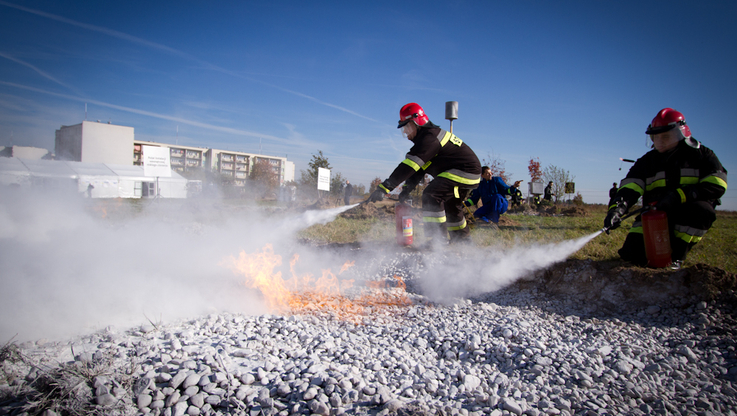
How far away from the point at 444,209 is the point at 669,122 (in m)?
2.86

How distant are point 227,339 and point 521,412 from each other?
2.24 m

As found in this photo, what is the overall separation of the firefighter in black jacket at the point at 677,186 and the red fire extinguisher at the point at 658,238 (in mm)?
127

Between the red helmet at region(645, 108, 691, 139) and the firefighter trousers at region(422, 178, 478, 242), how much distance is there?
2272mm

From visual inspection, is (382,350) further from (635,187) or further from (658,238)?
(635,187)

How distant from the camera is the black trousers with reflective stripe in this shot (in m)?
3.72

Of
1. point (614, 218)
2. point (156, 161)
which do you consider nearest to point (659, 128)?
point (614, 218)

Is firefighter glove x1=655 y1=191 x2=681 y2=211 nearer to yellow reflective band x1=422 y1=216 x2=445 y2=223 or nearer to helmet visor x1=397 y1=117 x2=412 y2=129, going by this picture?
yellow reflective band x1=422 y1=216 x2=445 y2=223

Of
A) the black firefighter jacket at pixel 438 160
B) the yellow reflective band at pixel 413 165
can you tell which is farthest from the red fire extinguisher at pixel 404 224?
the yellow reflective band at pixel 413 165

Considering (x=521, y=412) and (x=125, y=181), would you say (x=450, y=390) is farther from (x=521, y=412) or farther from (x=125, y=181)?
(x=125, y=181)

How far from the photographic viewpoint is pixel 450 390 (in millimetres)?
2113

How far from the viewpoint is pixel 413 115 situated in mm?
4895

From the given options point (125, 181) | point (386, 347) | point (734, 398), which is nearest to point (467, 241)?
point (386, 347)

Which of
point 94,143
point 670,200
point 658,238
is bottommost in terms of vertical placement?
point 658,238

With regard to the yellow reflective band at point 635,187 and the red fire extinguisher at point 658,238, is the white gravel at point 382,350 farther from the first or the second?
the yellow reflective band at point 635,187
